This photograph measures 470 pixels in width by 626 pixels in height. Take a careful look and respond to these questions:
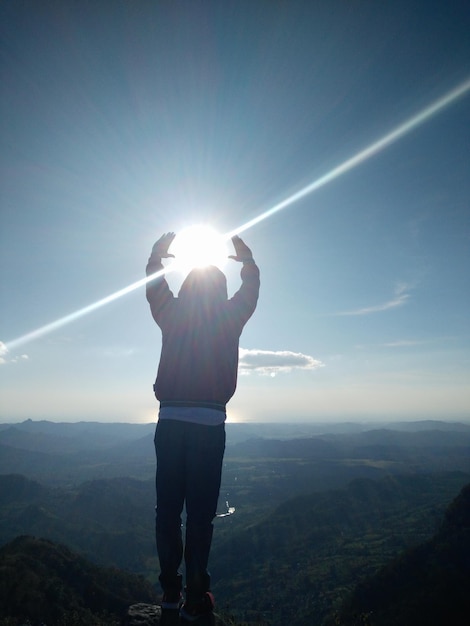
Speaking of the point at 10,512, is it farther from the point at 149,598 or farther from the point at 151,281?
the point at 151,281

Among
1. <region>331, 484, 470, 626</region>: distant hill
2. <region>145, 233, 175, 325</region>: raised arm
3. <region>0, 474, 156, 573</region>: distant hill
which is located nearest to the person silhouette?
Result: <region>145, 233, 175, 325</region>: raised arm

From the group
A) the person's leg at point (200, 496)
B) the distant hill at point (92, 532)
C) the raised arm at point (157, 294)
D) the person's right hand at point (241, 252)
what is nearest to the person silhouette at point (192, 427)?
the person's leg at point (200, 496)

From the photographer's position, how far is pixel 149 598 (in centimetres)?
7588

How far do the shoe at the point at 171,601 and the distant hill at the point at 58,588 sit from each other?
47224 millimetres

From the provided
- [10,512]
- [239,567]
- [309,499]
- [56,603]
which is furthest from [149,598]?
[10,512]

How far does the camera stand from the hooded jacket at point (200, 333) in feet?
14.5

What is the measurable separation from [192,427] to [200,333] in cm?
114

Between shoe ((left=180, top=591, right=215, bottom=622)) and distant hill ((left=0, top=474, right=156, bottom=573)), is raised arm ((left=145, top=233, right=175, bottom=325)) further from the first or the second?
distant hill ((left=0, top=474, right=156, bottom=573))

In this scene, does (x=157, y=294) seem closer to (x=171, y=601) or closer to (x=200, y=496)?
(x=200, y=496)

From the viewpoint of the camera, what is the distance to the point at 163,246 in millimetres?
5633

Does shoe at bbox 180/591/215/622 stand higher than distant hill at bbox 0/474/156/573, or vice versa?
shoe at bbox 180/591/215/622

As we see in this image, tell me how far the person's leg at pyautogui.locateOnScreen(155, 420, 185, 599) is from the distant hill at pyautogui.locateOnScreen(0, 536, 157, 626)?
47.4 meters

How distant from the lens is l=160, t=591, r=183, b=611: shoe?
4125 millimetres

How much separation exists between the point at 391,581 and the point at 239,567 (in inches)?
3464
